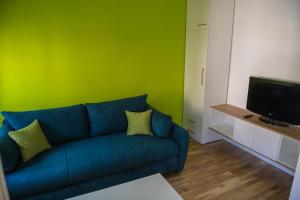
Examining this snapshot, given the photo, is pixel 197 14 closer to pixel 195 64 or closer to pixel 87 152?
pixel 195 64

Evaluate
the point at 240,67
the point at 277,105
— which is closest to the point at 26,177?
the point at 277,105

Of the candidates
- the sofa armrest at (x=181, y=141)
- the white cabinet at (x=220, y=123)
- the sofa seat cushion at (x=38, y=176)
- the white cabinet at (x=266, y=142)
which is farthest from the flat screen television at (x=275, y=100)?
the sofa seat cushion at (x=38, y=176)

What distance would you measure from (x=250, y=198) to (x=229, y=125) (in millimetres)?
1347

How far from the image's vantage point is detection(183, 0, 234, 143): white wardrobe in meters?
2.95

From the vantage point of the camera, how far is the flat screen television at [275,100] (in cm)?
Answer: 230

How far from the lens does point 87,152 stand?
2.22 m

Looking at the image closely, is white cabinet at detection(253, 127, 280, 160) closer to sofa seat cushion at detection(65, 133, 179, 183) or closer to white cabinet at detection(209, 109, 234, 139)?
white cabinet at detection(209, 109, 234, 139)

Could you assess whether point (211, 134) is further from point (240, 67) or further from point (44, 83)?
point (44, 83)

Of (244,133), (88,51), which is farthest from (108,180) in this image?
(244,133)

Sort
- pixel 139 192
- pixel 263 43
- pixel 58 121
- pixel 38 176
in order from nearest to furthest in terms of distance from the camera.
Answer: pixel 139 192, pixel 38 176, pixel 58 121, pixel 263 43

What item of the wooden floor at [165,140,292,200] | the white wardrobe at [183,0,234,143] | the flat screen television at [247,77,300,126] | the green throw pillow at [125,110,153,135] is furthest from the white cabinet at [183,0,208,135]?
the green throw pillow at [125,110,153,135]

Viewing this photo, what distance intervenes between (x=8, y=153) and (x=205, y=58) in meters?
2.59

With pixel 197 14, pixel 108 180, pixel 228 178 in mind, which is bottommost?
pixel 228 178

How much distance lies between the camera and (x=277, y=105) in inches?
97.0
